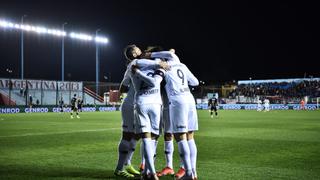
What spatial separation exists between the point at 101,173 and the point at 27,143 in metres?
6.49

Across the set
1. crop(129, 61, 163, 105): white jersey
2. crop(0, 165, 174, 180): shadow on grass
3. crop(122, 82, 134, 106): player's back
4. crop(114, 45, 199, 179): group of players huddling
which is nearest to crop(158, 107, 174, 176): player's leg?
crop(114, 45, 199, 179): group of players huddling

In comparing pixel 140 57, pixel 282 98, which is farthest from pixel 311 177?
pixel 282 98

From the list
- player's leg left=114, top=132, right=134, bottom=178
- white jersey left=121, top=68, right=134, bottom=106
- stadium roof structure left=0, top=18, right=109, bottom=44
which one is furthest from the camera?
stadium roof structure left=0, top=18, right=109, bottom=44

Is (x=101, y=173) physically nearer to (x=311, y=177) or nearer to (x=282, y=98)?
(x=311, y=177)

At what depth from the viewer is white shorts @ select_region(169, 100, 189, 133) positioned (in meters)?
7.40

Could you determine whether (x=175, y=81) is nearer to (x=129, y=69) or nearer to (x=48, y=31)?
(x=129, y=69)

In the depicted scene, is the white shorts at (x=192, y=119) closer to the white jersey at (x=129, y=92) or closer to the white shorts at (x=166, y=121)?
the white shorts at (x=166, y=121)

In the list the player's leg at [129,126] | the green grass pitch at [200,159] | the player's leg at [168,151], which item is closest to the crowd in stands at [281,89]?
the green grass pitch at [200,159]

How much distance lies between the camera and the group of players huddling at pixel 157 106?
24.0 ft

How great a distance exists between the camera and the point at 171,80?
7660mm

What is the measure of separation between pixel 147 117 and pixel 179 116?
568 mm

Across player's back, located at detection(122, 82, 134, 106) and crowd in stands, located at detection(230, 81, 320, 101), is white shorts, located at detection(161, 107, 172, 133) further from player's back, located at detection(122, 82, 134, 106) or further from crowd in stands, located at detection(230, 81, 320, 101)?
crowd in stands, located at detection(230, 81, 320, 101)

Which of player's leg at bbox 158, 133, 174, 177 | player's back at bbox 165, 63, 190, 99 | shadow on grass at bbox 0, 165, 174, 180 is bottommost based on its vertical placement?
shadow on grass at bbox 0, 165, 174, 180

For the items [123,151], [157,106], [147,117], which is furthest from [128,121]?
[157,106]
